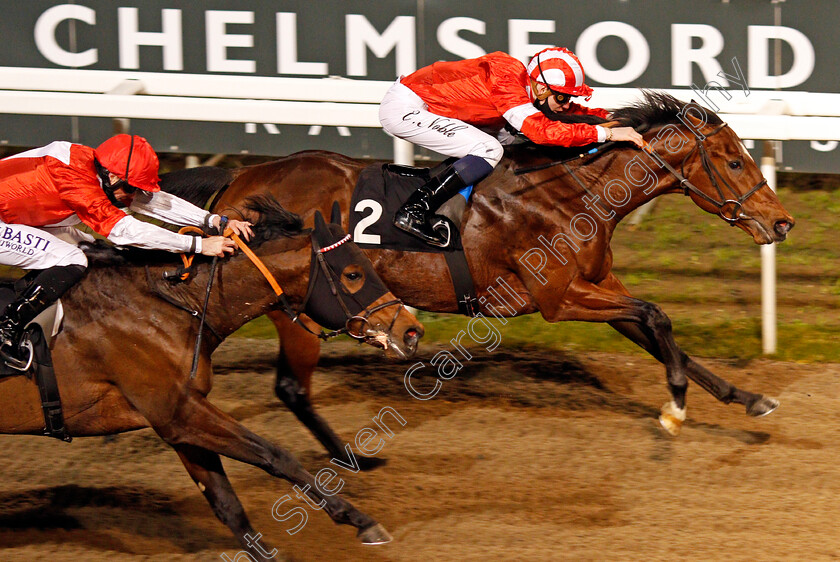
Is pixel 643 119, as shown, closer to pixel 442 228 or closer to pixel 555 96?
pixel 555 96

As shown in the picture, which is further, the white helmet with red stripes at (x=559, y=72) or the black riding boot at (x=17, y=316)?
the white helmet with red stripes at (x=559, y=72)

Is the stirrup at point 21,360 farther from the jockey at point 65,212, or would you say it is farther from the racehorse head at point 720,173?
the racehorse head at point 720,173

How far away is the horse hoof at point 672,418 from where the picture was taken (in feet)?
15.2

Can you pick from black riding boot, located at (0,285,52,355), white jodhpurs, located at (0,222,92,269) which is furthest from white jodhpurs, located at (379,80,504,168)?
black riding boot, located at (0,285,52,355)

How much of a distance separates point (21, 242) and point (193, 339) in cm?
71

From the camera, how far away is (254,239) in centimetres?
353

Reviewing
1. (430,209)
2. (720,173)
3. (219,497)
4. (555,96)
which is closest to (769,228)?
(720,173)

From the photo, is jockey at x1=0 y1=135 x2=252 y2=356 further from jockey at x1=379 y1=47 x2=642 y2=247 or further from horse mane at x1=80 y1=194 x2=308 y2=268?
jockey at x1=379 y1=47 x2=642 y2=247

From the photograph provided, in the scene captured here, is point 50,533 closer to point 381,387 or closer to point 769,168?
point 381,387

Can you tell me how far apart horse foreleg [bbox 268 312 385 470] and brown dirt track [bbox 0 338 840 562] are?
18cm

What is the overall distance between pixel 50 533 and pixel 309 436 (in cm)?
136

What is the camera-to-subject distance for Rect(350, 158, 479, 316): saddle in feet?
15.2

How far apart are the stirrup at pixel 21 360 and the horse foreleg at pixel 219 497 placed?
1.96 feet

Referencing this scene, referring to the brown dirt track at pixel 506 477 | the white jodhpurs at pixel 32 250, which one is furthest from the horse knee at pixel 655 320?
the white jodhpurs at pixel 32 250
